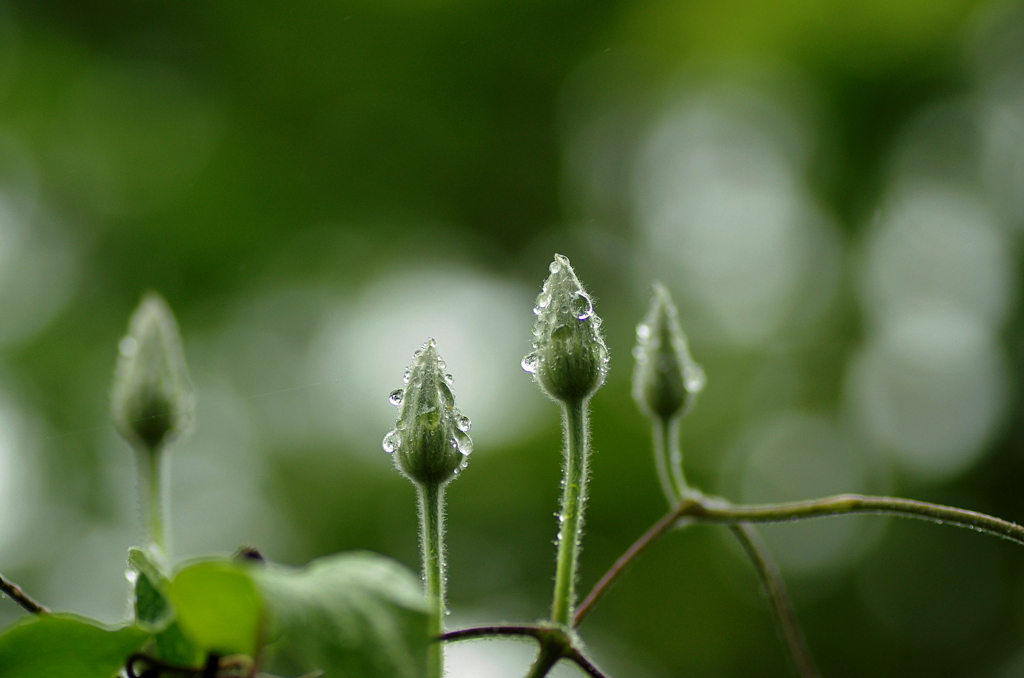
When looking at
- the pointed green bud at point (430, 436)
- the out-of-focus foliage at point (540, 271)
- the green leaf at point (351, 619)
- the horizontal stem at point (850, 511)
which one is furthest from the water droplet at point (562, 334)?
the out-of-focus foliage at point (540, 271)

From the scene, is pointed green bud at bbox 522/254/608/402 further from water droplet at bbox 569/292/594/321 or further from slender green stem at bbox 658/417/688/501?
slender green stem at bbox 658/417/688/501

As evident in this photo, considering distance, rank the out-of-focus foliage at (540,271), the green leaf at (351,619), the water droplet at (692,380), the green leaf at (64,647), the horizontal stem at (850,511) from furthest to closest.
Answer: the out-of-focus foliage at (540,271), the water droplet at (692,380), the horizontal stem at (850,511), the green leaf at (64,647), the green leaf at (351,619)

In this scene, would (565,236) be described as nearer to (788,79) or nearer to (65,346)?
(788,79)

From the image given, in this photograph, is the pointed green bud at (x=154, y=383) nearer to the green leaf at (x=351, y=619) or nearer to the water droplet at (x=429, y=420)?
the water droplet at (x=429, y=420)

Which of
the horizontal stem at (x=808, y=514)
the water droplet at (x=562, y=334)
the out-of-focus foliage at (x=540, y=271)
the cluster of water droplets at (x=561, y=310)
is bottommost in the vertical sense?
the horizontal stem at (x=808, y=514)

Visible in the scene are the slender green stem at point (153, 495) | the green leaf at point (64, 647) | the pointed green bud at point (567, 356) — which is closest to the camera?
the green leaf at point (64, 647)

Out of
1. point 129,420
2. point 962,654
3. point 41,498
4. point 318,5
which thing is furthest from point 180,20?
point 962,654

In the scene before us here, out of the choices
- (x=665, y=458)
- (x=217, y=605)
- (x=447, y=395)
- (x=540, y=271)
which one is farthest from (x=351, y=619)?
(x=540, y=271)
